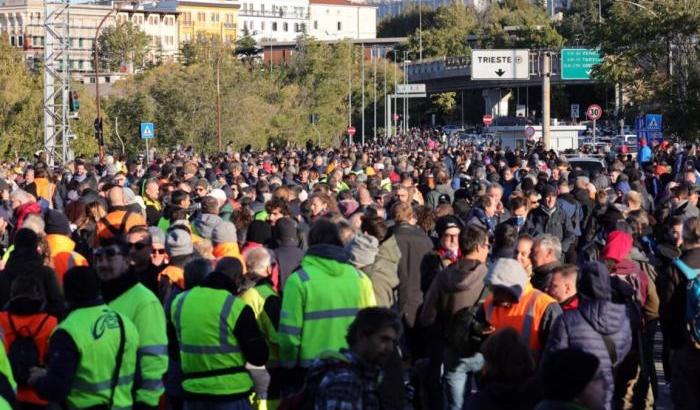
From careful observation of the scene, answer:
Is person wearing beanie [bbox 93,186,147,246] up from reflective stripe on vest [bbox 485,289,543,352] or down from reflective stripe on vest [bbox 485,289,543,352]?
up

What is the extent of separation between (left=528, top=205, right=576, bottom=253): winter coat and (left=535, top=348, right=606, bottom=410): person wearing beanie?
9.71 metres

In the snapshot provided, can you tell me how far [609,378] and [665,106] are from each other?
1333 inches

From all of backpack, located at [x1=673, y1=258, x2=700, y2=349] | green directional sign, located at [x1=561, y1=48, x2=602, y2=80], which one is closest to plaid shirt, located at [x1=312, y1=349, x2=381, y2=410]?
backpack, located at [x1=673, y1=258, x2=700, y2=349]

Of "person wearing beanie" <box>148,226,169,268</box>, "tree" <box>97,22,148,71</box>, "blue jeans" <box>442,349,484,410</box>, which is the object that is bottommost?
"blue jeans" <box>442,349,484,410</box>

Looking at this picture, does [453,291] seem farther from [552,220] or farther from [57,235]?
[552,220]

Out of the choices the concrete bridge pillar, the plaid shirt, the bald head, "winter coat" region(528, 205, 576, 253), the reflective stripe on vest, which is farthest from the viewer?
the concrete bridge pillar

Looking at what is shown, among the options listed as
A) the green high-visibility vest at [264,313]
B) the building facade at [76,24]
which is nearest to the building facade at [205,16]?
the building facade at [76,24]

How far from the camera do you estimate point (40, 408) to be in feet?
26.7

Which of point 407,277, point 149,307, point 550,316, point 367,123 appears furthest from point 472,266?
point 367,123

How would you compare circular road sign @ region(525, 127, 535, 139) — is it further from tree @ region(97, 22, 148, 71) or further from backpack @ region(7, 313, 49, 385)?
tree @ region(97, 22, 148, 71)

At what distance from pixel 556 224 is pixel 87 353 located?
29.9 ft

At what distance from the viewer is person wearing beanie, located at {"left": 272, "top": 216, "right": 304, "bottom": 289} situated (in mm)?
11046

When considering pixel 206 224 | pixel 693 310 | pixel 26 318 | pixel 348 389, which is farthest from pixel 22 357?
pixel 206 224

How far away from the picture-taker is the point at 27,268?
31.8 ft
